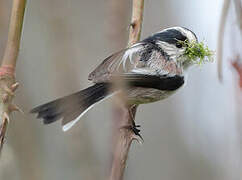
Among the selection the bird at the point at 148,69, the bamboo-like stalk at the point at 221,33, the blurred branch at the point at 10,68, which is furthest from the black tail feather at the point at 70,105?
the bamboo-like stalk at the point at 221,33

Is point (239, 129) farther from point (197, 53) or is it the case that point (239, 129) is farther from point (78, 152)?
point (197, 53)

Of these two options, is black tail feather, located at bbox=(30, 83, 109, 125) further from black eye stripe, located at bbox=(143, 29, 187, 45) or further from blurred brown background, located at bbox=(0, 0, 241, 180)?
black eye stripe, located at bbox=(143, 29, 187, 45)

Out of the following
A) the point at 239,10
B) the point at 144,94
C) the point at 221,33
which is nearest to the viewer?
the point at 239,10

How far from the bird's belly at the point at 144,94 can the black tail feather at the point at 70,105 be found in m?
0.31

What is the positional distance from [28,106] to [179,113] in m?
1.47

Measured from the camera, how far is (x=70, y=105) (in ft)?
3.77

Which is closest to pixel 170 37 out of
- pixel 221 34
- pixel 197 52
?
pixel 197 52

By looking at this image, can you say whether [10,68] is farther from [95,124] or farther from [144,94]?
[95,124]

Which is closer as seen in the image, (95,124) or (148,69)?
(148,69)

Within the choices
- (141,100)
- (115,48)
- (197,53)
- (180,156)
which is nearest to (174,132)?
(180,156)

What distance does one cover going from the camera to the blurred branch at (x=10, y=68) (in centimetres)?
136

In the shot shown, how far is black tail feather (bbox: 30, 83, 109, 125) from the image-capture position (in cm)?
118

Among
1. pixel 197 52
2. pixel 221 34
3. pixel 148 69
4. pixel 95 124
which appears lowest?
pixel 95 124

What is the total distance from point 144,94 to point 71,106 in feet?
6.09
